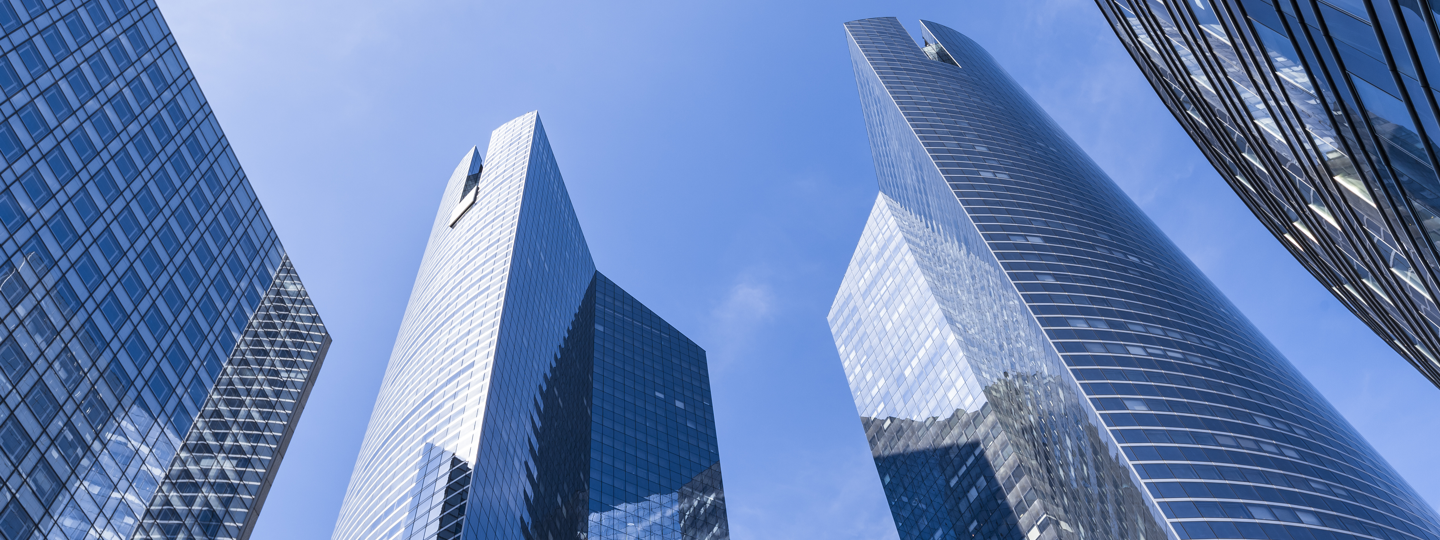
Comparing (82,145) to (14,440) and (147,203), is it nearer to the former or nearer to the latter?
(147,203)

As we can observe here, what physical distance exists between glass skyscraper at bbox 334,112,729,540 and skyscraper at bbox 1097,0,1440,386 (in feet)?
210

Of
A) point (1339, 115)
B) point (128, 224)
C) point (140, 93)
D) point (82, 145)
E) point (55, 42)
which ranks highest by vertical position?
point (140, 93)

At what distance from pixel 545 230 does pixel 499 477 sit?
232 ft

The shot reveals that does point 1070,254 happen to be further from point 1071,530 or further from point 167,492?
point 167,492

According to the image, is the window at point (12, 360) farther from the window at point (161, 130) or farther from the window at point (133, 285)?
the window at point (161, 130)

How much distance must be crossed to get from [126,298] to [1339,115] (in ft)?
220

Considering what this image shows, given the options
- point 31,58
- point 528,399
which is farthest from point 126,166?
point 528,399

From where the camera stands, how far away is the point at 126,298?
60688mm

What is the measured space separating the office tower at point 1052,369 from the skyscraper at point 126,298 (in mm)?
65745

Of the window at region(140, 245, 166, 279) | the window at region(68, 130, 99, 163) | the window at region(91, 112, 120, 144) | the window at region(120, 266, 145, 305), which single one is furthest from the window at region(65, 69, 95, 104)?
the window at region(120, 266, 145, 305)

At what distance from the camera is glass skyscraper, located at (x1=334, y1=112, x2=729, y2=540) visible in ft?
294

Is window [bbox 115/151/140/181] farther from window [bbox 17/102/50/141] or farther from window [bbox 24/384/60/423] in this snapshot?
window [bbox 24/384/60/423]

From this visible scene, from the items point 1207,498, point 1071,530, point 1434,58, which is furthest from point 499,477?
point 1434,58

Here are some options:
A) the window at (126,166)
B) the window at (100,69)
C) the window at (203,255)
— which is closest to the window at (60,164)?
the window at (126,166)
